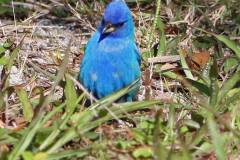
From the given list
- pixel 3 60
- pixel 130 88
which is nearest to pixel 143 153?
pixel 130 88

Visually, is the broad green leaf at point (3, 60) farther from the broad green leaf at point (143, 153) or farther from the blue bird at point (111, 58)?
the broad green leaf at point (143, 153)

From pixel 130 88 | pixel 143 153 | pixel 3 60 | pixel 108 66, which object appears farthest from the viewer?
pixel 3 60

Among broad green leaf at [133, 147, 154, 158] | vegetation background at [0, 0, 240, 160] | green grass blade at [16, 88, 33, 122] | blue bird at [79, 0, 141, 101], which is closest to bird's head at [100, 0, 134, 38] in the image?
blue bird at [79, 0, 141, 101]

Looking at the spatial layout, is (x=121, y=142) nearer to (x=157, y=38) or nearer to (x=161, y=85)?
(x=161, y=85)

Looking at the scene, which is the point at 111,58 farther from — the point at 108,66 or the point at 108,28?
the point at 108,28

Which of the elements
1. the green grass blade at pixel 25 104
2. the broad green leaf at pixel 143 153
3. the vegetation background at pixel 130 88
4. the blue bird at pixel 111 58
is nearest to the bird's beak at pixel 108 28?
the blue bird at pixel 111 58

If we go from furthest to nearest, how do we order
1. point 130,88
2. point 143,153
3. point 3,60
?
point 3,60 → point 130,88 → point 143,153

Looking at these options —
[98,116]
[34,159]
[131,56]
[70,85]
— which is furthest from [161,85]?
[34,159]
